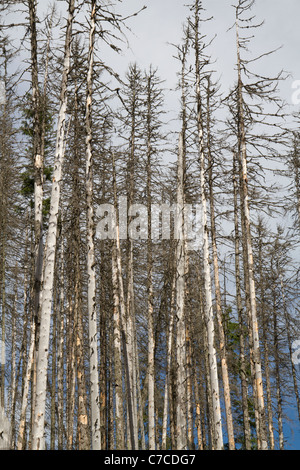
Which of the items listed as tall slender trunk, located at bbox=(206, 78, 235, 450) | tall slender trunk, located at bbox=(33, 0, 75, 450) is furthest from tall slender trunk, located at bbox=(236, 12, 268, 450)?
tall slender trunk, located at bbox=(33, 0, 75, 450)

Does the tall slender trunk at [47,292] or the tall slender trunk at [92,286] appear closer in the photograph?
the tall slender trunk at [47,292]

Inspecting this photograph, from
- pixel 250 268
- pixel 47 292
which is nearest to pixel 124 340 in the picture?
pixel 47 292

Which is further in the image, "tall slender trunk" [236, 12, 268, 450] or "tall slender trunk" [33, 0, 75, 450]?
"tall slender trunk" [236, 12, 268, 450]

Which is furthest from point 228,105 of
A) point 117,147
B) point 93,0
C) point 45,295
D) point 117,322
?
point 45,295

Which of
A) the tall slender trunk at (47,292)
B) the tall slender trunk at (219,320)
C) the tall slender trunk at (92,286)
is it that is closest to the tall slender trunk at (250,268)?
the tall slender trunk at (219,320)

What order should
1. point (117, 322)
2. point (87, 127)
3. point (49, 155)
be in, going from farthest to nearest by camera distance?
1. point (49, 155)
2. point (117, 322)
3. point (87, 127)

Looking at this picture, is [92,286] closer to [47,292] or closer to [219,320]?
[47,292]

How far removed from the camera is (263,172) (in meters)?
12.2

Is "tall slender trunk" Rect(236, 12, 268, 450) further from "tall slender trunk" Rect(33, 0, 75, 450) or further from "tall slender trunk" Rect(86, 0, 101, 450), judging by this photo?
"tall slender trunk" Rect(33, 0, 75, 450)

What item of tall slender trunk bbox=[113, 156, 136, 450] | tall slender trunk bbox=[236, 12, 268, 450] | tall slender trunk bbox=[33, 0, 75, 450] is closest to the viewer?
tall slender trunk bbox=[33, 0, 75, 450]

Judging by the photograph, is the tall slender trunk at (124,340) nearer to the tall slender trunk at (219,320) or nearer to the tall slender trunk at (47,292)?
the tall slender trunk at (47,292)

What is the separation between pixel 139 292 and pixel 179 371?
8.70 metres

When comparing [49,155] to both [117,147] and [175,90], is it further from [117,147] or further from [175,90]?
[175,90]

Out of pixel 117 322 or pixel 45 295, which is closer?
pixel 45 295
